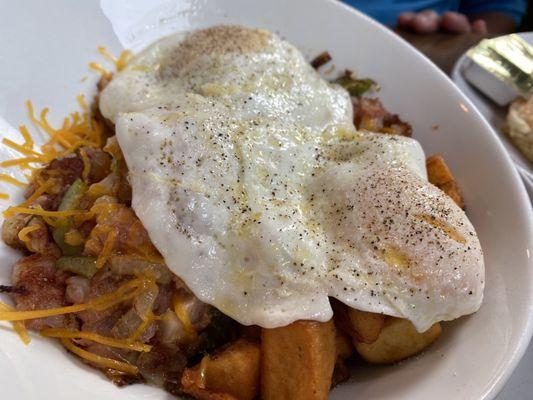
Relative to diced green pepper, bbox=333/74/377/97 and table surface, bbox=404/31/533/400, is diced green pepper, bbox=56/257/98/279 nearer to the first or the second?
diced green pepper, bbox=333/74/377/97

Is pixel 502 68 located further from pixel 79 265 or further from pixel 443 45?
pixel 79 265

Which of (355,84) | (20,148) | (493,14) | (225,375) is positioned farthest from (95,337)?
(493,14)

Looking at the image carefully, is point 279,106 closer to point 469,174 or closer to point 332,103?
point 332,103

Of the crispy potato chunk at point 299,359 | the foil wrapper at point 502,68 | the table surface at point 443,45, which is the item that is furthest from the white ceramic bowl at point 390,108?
the table surface at point 443,45

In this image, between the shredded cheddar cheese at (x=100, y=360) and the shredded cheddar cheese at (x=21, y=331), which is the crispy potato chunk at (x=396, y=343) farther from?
the shredded cheddar cheese at (x=21, y=331)

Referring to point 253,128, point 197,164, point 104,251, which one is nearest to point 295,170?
point 253,128

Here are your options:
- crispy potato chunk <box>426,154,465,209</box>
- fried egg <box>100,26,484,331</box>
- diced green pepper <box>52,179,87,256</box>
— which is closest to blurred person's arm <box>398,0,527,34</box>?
crispy potato chunk <box>426,154,465,209</box>
